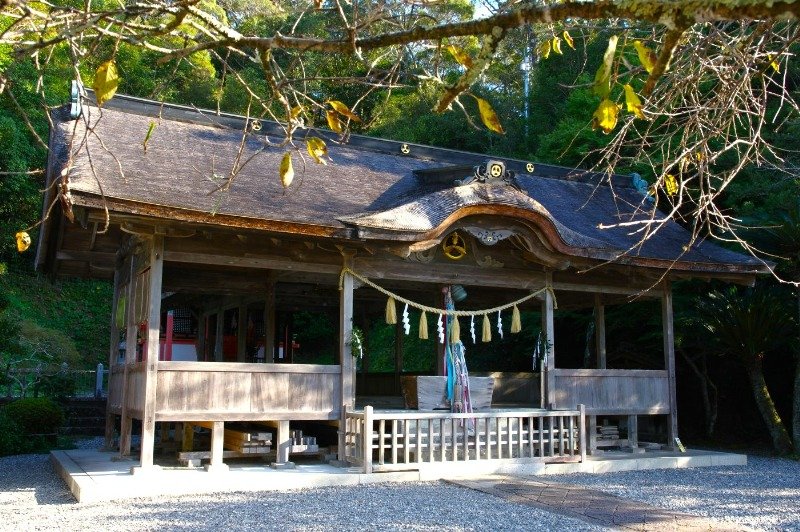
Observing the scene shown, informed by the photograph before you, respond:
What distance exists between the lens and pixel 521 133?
87.7ft

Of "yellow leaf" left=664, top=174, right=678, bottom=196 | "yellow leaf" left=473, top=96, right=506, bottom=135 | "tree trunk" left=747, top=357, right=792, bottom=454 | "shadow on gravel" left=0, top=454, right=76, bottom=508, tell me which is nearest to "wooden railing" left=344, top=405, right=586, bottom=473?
"shadow on gravel" left=0, top=454, right=76, bottom=508

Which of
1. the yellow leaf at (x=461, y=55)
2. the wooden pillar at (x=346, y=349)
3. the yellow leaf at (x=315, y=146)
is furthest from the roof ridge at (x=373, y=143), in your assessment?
the yellow leaf at (x=461, y=55)

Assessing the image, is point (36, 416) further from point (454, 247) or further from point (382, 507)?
point (382, 507)

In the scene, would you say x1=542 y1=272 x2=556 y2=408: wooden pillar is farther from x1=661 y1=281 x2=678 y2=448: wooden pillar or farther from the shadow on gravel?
the shadow on gravel

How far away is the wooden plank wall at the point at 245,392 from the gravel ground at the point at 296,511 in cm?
108

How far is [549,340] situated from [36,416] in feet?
31.0

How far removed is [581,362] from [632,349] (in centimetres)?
250

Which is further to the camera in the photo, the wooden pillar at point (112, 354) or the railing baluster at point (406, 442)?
the wooden pillar at point (112, 354)

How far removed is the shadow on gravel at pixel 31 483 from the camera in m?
7.99

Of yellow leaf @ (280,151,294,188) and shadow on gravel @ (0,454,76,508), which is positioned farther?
shadow on gravel @ (0,454,76,508)

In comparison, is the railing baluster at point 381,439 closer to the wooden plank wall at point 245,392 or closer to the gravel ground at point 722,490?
the wooden plank wall at point 245,392

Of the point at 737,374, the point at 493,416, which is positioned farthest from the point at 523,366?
the point at 493,416

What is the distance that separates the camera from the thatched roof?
8.64m

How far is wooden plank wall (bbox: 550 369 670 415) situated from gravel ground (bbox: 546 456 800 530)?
3.79ft
